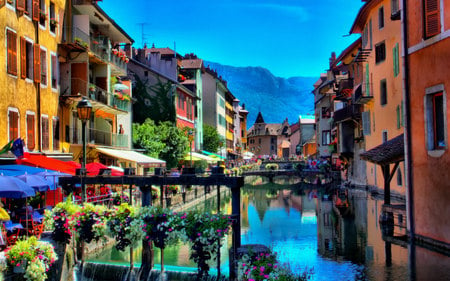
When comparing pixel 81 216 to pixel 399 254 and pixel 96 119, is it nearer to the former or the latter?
pixel 399 254

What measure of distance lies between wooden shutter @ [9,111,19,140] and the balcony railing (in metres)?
7.47

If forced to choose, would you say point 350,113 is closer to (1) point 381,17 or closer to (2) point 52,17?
(1) point 381,17

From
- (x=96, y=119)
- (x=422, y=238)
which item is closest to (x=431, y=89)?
(x=422, y=238)

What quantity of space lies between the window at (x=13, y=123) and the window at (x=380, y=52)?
2726 centimetres

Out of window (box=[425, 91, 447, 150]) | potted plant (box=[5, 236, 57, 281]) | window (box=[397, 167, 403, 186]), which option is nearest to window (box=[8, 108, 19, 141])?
potted plant (box=[5, 236, 57, 281])

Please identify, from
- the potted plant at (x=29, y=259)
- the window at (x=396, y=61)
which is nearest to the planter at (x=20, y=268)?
the potted plant at (x=29, y=259)

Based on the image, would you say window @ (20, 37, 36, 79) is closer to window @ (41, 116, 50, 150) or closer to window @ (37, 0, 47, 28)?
window @ (37, 0, 47, 28)

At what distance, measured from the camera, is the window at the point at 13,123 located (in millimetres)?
21281

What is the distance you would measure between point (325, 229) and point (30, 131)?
15.3 metres

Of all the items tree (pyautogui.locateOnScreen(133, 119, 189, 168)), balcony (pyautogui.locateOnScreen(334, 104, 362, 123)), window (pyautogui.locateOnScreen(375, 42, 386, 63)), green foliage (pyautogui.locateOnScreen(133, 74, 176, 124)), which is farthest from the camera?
green foliage (pyautogui.locateOnScreen(133, 74, 176, 124))

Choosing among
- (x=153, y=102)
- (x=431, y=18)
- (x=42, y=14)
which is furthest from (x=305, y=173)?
(x=431, y=18)

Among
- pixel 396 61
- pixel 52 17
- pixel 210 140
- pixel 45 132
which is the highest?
pixel 52 17

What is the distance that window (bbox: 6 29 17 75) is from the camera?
69.2ft

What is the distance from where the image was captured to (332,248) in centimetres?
2059
